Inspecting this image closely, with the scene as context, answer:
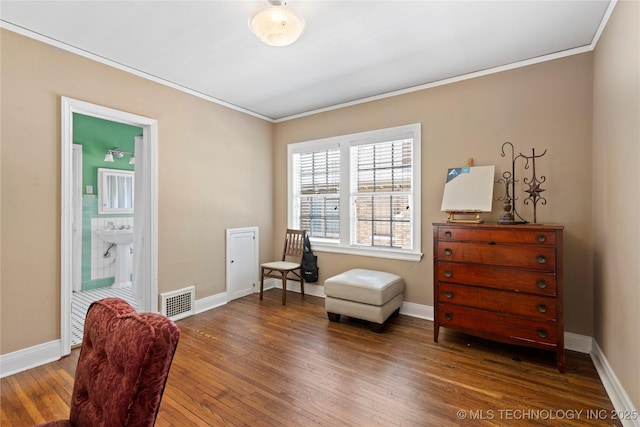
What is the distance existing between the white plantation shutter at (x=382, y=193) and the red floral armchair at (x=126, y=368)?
3055 millimetres

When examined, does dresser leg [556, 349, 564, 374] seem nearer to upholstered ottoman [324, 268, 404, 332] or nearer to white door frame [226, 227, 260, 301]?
upholstered ottoman [324, 268, 404, 332]

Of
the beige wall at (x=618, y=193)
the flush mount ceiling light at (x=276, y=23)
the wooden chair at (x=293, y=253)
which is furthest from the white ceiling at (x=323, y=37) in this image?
the wooden chair at (x=293, y=253)

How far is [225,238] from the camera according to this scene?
401cm

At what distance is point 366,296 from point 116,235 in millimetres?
3915

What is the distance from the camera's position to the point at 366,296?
306 centimetres

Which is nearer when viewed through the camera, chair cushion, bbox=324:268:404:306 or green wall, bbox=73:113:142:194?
chair cushion, bbox=324:268:404:306

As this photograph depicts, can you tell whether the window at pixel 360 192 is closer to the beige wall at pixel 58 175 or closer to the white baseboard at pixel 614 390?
the beige wall at pixel 58 175

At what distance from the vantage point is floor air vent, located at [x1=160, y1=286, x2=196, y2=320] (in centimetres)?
331

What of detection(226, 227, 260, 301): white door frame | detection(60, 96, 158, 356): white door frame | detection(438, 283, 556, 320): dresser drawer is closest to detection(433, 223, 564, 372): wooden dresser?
detection(438, 283, 556, 320): dresser drawer

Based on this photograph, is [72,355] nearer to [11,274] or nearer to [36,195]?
[11,274]

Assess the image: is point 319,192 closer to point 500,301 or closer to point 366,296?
point 366,296

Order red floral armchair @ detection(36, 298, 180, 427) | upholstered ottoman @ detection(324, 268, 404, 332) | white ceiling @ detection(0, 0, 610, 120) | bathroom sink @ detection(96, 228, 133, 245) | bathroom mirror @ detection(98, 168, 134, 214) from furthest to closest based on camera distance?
bathroom mirror @ detection(98, 168, 134, 214), bathroom sink @ detection(96, 228, 133, 245), upholstered ottoman @ detection(324, 268, 404, 332), white ceiling @ detection(0, 0, 610, 120), red floral armchair @ detection(36, 298, 180, 427)

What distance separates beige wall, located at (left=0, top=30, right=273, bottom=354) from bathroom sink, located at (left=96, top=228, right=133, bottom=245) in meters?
1.77

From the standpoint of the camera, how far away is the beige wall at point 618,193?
5.51 ft
